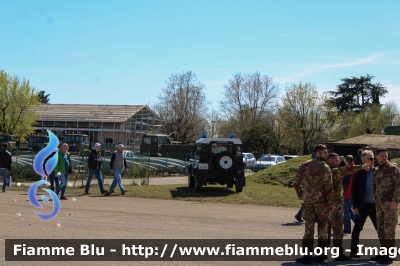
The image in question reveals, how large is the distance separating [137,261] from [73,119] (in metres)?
62.0

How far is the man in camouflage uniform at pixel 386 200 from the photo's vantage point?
811 cm

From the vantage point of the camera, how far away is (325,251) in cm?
820

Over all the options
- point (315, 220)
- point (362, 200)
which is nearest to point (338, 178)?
point (362, 200)

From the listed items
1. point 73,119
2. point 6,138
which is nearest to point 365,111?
point 73,119

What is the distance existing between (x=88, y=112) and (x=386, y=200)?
6423 cm

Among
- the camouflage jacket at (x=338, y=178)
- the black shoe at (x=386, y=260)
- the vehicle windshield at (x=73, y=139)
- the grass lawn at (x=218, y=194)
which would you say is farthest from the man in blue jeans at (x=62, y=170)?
the vehicle windshield at (x=73, y=139)

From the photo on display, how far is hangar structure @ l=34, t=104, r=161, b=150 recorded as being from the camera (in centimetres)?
6656

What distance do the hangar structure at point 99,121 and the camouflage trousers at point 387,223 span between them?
58.3m

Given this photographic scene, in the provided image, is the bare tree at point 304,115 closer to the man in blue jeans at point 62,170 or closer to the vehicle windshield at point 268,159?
the vehicle windshield at point 268,159

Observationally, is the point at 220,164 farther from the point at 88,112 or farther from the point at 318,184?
the point at 88,112

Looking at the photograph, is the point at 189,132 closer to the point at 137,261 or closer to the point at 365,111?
the point at 365,111

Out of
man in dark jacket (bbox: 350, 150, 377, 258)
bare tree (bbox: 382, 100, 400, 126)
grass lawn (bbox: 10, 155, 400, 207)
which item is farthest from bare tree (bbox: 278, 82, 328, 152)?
man in dark jacket (bbox: 350, 150, 377, 258)

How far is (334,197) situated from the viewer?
8.53 m

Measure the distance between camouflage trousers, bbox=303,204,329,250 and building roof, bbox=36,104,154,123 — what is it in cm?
5920
